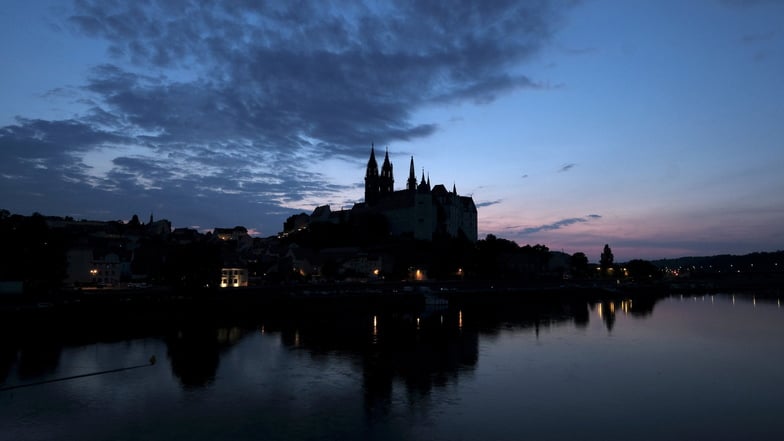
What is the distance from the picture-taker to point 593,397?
2614cm

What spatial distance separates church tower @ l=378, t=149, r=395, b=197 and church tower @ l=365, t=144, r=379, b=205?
1.37m

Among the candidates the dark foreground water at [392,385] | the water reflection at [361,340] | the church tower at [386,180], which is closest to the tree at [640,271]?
the church tower at [386,180]

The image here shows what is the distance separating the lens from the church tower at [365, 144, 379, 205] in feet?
478

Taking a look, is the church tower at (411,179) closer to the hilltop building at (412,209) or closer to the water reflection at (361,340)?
the hilltop building at (412,209)

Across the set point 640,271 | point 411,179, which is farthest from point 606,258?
point 411,179

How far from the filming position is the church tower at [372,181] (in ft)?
478

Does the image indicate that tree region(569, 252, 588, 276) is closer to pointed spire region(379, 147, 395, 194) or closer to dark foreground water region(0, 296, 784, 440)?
pointed spire region(379, 147, 395, 194)

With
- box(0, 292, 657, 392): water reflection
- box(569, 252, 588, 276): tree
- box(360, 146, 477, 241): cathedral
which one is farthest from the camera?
box(569, 252, 588, 276): tree

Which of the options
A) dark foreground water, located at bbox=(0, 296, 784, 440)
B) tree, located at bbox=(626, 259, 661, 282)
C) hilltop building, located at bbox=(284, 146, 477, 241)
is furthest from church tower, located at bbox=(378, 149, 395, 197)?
dark foreground water, located at bbox=(0, 296, 784, 440)

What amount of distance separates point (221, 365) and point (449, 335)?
67.0ft

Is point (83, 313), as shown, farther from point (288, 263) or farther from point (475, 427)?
point (288, 263)

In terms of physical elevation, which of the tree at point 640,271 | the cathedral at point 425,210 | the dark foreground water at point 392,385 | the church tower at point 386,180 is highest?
the church tower at point 386,180

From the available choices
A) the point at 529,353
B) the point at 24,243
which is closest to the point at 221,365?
the point at 529,353

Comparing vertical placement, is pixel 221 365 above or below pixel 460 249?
below
